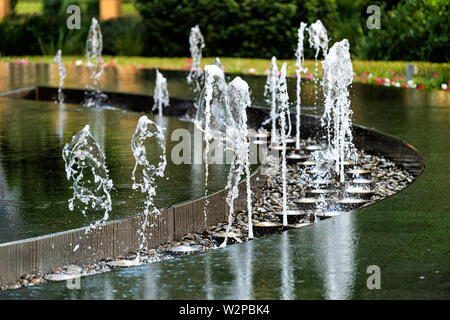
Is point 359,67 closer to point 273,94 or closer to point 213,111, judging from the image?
point 273,94

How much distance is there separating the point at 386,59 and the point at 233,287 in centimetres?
1122

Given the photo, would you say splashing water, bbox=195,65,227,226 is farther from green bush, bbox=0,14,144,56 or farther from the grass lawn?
green bush, bbox=0,14,144,56

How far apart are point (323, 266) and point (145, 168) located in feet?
8.56

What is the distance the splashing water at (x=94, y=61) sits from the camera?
436 inches

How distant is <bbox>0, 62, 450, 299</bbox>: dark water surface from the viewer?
3.63 meters

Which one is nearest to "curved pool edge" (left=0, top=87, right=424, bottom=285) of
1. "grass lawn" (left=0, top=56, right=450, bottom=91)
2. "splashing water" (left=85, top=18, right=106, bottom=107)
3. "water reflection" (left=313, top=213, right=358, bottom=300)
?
"water reflection" (left=313, top=213, right=358, bottom=300)


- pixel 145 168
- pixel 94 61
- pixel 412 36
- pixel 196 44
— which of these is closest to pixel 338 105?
pixel 145 168

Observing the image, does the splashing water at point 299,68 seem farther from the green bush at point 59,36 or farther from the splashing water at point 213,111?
the green bush at point 59,36

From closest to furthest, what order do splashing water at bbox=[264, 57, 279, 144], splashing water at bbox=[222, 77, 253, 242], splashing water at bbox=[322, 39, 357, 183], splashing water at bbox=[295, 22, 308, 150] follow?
1. splashing water at bbox=[222, 77, 253, 242]
2. splashing water at bbox=[322, 39, 357, 183]
3. splashing water at bbox=[295, 22, 308, 150]
4. splashing water at bbox=[264, 57, 279, 144]

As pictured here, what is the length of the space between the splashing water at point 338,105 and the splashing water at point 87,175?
6.54 feet

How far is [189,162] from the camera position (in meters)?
6.59

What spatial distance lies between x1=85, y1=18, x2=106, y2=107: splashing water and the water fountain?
125 inches
